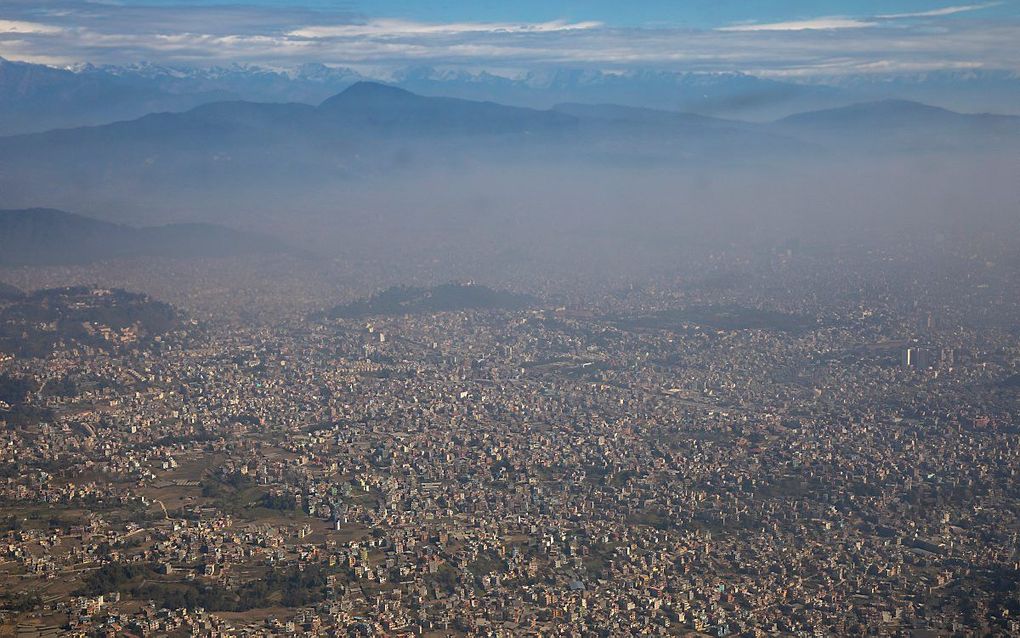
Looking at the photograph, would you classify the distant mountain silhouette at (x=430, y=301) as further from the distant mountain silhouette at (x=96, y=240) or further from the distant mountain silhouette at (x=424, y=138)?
the distant mountain silhouette at (x=424, y=138)

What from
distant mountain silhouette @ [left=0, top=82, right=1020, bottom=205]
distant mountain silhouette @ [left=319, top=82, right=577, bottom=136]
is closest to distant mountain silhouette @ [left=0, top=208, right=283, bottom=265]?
distant mountain silhouette @ [left=0, top=82, right=1020, bottom=205]

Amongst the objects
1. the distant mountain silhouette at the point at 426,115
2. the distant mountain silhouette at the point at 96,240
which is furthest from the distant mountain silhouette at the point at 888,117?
the distant mountain silhouette at the point at 96,240

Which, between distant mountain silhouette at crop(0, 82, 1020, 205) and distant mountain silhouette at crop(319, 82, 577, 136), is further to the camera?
distant mountain silhouette at crop(319, 82, 577, 136)

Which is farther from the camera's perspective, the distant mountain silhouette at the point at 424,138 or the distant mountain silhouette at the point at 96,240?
the distant mountain silhouette at the point at 424,138

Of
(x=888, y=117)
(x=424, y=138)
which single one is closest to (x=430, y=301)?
(x=424, y=138)

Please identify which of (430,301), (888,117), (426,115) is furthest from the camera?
(426,115)

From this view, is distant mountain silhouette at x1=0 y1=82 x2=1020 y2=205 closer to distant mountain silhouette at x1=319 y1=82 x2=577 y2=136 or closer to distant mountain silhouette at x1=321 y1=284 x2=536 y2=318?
distant mountain silhouette at x1=319 y1=82 x2=577 y2=136

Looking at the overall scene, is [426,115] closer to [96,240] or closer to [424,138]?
[424,138]

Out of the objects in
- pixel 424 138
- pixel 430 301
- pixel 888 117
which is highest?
pixel 888 117

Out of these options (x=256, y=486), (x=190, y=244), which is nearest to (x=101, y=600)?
(x=256, y=486)
